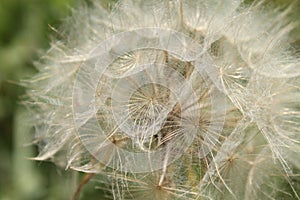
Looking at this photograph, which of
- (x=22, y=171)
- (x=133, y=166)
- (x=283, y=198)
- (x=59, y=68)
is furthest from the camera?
(x=22, y=171)

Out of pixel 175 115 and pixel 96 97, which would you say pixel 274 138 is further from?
pixel 96 97

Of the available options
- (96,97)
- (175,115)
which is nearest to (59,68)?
(96,97)

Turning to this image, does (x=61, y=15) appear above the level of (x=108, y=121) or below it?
above

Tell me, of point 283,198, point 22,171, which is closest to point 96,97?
point 283,198

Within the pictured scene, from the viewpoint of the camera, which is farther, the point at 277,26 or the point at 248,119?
the point at 277,26

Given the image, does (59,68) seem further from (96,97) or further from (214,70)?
(214,70)

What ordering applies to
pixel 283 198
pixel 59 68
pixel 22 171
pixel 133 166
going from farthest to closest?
pixel 22 171, pixel 59 68, pixel 283 198, pixel 133 166

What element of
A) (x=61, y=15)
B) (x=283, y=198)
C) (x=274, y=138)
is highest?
(x=61, y=15)
